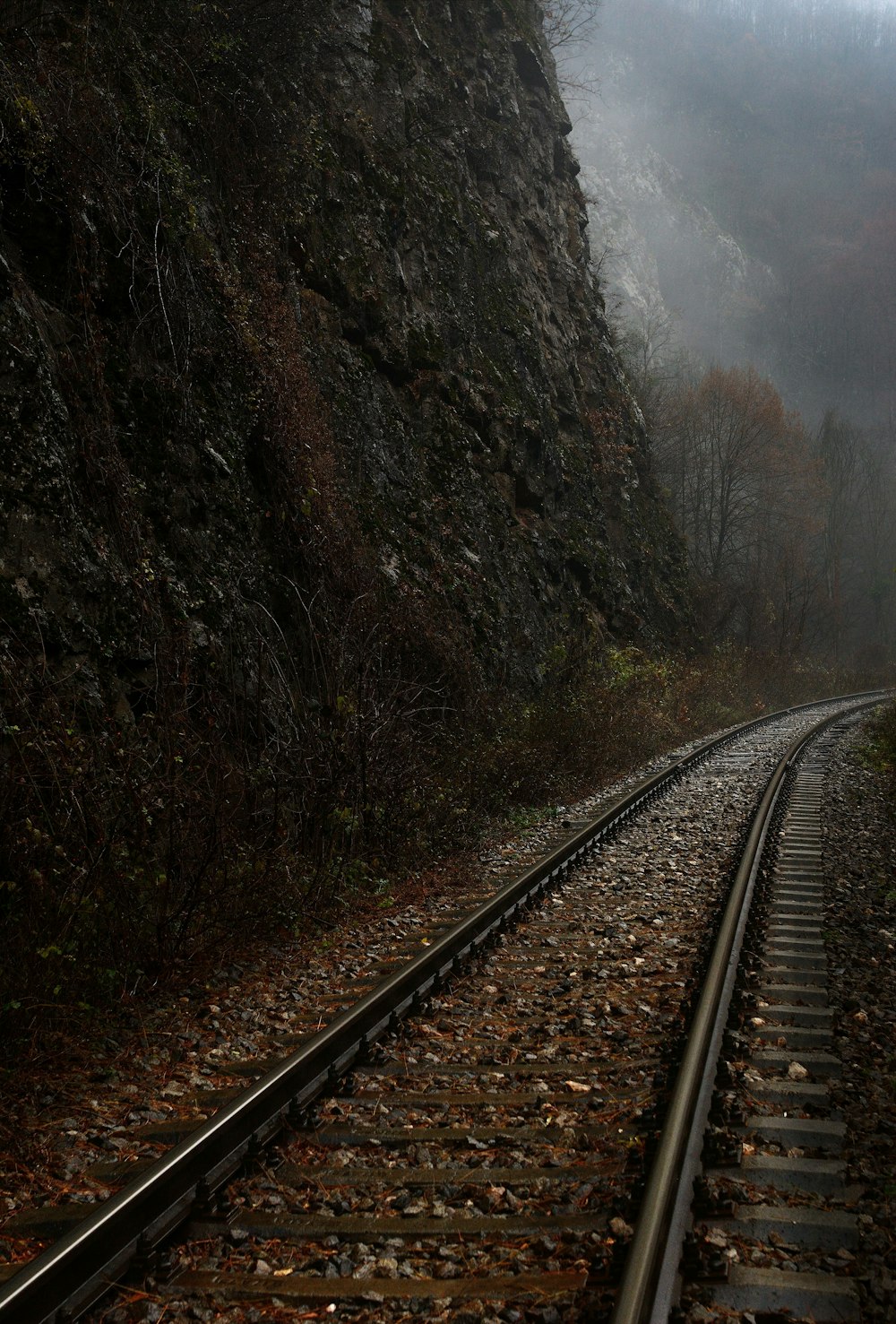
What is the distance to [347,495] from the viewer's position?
454 inches

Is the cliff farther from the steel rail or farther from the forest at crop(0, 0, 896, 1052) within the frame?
the steel rail

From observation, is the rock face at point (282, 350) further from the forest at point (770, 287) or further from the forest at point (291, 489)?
the forest at point (770, 287)

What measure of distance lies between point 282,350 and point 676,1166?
9502 millimetres

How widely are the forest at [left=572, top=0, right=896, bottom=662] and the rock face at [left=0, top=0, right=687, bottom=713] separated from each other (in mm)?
13809

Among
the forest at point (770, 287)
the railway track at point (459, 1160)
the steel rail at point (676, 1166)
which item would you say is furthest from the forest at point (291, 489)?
the forest at point (770, 287)

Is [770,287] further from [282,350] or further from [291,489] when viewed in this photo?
[291,489]

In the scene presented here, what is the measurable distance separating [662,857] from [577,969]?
3.23 m

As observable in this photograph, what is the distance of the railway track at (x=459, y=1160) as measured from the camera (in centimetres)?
280

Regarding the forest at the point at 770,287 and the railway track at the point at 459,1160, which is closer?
the railway track at the point at 459,1160

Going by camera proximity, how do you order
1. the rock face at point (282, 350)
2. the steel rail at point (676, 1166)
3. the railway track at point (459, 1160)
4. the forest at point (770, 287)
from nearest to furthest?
the steel rail at point (676, 1166) < the railway track at point (459, 1160) < the rock face at point (282, 350) < the forest at point (770, 287)

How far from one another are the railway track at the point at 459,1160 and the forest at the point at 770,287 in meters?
27.1

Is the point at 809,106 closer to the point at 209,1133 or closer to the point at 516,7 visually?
the point at 516,7

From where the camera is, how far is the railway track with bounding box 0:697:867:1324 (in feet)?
9.18

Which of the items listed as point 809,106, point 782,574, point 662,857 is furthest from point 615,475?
point 809,106
